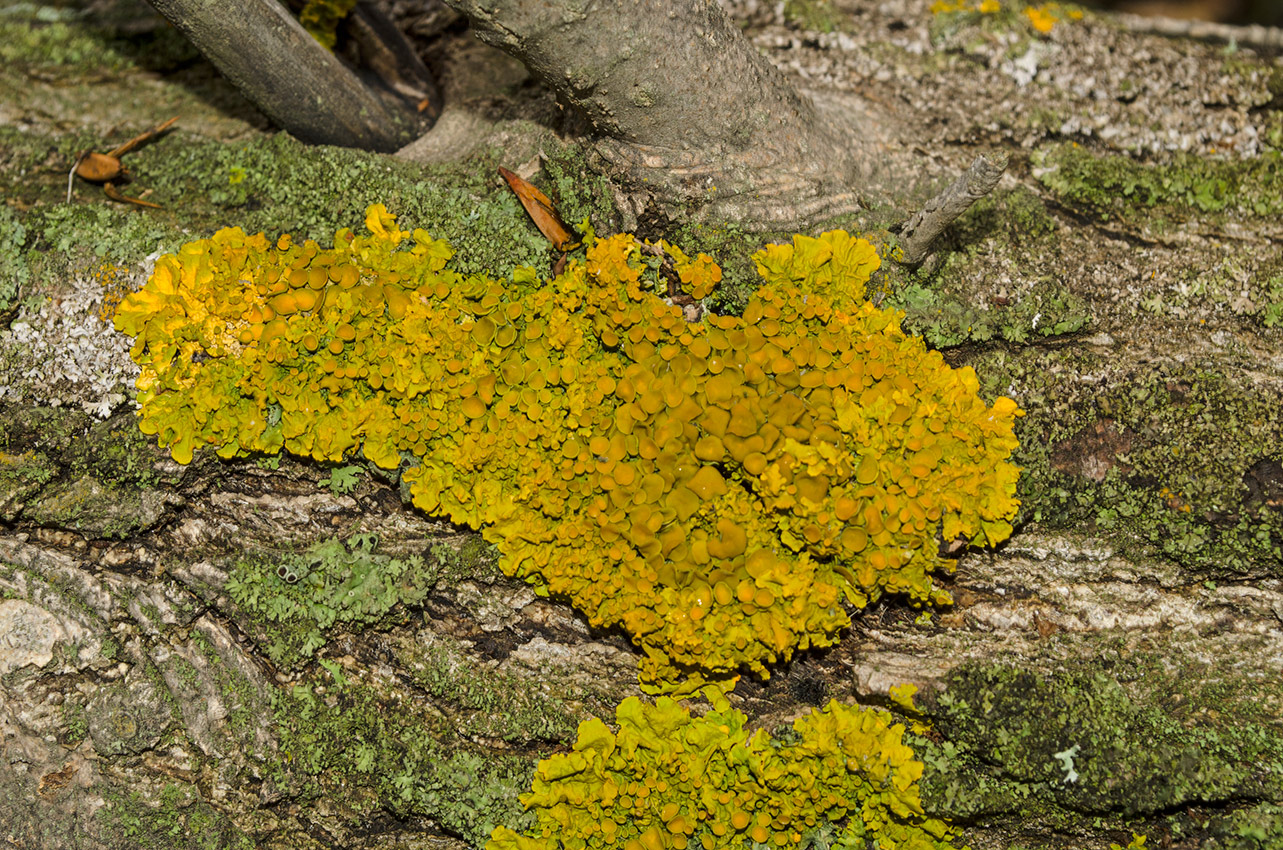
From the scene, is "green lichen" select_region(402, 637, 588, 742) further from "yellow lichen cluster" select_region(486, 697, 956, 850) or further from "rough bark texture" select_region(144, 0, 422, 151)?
"rough bark texture" select_region(144, 0, 422, 151)

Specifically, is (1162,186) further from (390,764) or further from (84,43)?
(84,43)

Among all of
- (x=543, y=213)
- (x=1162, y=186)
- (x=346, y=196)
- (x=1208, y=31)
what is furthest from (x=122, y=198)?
(x=1208, y=31)

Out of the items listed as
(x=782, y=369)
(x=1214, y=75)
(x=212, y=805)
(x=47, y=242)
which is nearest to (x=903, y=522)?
(x=782, y=369)

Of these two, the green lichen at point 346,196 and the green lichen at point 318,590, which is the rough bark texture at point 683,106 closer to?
the green lichen at point 346,196

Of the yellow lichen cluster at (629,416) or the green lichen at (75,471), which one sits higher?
the yellow lichen cluster at (629,416)

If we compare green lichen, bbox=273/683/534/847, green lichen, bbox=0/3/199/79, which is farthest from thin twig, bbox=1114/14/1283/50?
green lichen, bbox=0/3/199/79

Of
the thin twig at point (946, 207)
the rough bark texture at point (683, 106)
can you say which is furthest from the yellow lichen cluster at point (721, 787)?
the rough bark texture at point (683, 106)
